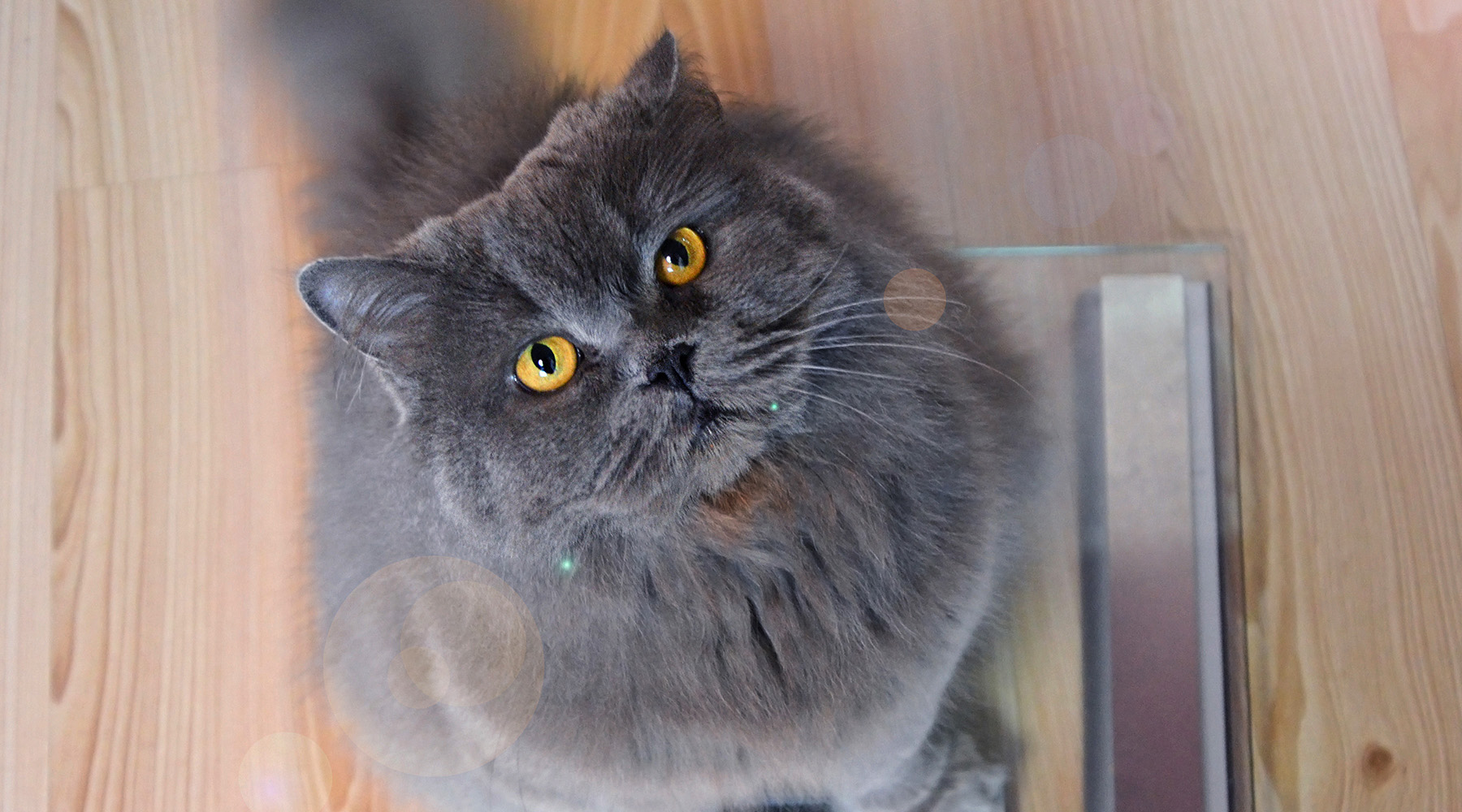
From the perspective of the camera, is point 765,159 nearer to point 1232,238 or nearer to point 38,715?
point 1232,238

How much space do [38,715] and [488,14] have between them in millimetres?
1242

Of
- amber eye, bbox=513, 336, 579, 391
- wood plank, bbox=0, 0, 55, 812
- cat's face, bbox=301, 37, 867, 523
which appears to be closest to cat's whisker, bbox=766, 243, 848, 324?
cat's face, bbox=301, 37, 867, 523

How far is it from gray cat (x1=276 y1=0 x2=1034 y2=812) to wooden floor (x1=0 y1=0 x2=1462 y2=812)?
27 centimetres

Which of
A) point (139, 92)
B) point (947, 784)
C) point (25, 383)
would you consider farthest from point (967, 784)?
point (139, 92)

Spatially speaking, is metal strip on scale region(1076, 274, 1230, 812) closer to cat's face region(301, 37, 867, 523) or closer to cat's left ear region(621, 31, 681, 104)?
cat's face region(301, 37, 867, 523)

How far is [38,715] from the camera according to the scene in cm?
140

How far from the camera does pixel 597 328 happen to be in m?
0.80

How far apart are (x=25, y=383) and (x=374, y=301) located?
1.04 m

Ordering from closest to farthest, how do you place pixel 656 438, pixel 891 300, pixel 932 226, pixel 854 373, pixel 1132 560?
1. pixel 656 438
2. pixel 854 373
3. pixel 891 300
4. pixel 1132 560
5. pixel 932 226

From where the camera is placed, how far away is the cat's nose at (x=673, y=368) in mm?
776

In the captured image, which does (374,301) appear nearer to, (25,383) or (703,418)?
(703,418)

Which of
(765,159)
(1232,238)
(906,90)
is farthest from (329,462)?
(1232,238)

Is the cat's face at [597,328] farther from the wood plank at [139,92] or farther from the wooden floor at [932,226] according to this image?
the wood plank at [139,92]

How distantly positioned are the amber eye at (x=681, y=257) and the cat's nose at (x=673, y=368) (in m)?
0.08
